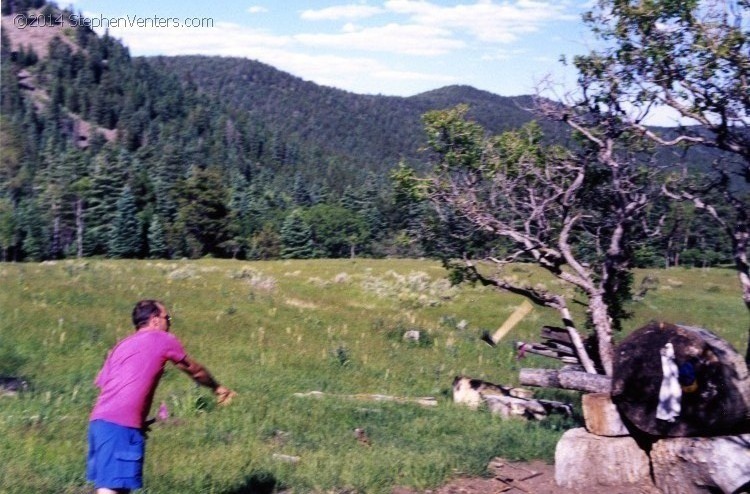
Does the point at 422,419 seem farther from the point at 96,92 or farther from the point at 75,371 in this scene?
the point at 96,92

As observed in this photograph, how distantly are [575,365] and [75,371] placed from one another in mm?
7102

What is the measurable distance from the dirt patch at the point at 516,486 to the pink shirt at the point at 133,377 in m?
2.87

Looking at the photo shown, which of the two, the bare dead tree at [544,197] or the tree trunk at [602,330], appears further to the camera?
the bare dead tree at [544,197]

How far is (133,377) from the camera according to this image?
5.31 metres

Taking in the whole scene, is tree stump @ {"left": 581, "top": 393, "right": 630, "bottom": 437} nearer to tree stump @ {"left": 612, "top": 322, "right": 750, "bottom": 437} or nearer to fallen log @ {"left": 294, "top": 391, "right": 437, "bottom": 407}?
tree stump @ {"left": 612, "top": 322, "right": 750, "bottom": 437}

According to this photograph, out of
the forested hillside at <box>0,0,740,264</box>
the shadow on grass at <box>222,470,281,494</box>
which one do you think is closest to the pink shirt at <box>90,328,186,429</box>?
the shadow on grass at <box>222,470,281,494</box>

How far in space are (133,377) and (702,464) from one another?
192 inches

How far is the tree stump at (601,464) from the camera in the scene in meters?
7.49

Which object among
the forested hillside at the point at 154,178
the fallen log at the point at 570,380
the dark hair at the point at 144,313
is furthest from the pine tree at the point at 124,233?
the dark hair at the point at 144,313

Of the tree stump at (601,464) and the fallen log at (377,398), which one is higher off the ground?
the tree stump at (601,464)

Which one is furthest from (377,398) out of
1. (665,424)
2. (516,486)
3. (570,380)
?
(665,424)

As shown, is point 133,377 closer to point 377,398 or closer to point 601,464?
point 601,464

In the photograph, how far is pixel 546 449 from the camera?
29.1 feet

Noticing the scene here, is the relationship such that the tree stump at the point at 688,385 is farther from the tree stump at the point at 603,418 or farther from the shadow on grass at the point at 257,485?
the shadow on grass at the point at 257,485
